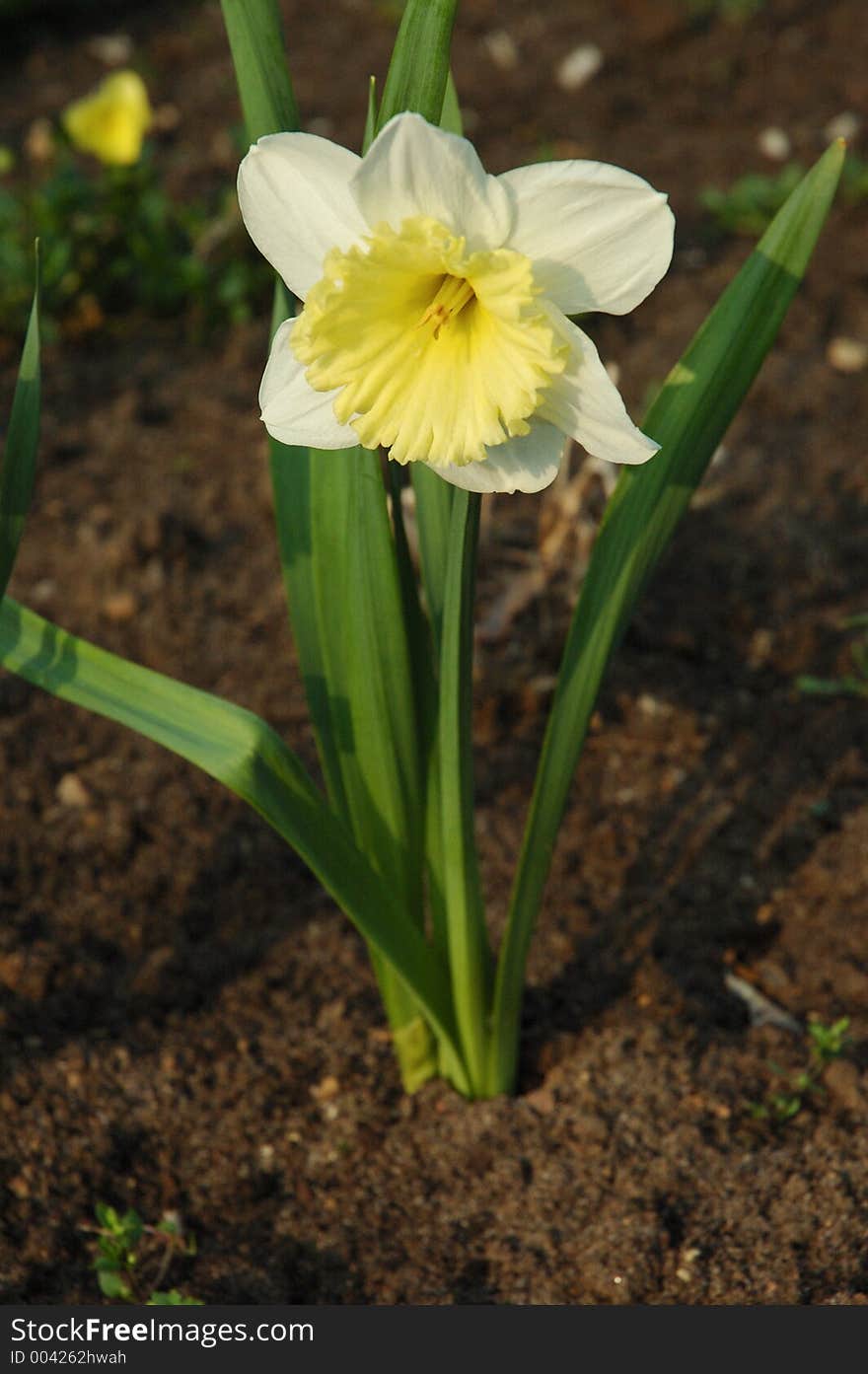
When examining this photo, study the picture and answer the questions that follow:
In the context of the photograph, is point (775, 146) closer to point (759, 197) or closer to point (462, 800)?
point (759, 197)

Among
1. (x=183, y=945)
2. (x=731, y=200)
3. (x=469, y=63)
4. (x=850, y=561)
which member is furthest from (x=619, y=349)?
(x=183, y=945)

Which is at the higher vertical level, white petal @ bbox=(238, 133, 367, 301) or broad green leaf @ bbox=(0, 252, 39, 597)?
white petal @ bbox=(238, 133, 367, 301)

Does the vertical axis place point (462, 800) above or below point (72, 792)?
above

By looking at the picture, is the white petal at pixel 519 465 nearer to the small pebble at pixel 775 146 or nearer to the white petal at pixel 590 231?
the white petal at pixel 590 231

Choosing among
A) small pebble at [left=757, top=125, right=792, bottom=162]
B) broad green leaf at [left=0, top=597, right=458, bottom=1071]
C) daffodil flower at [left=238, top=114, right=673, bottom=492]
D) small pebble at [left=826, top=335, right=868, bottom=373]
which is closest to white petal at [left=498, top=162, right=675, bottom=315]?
daffodil flower at [left=238, top=114, right=673, bottom=492]

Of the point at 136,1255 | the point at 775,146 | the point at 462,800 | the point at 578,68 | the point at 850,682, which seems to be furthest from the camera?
the point at 578,68

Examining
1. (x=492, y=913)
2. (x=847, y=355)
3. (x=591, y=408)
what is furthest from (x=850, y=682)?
(x=591, y=408)

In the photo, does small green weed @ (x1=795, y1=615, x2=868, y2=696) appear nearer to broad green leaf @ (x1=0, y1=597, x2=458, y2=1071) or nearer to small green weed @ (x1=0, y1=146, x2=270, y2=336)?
broad green leaf @ (x1=0, y1=597, x2=458, y2=1071)
